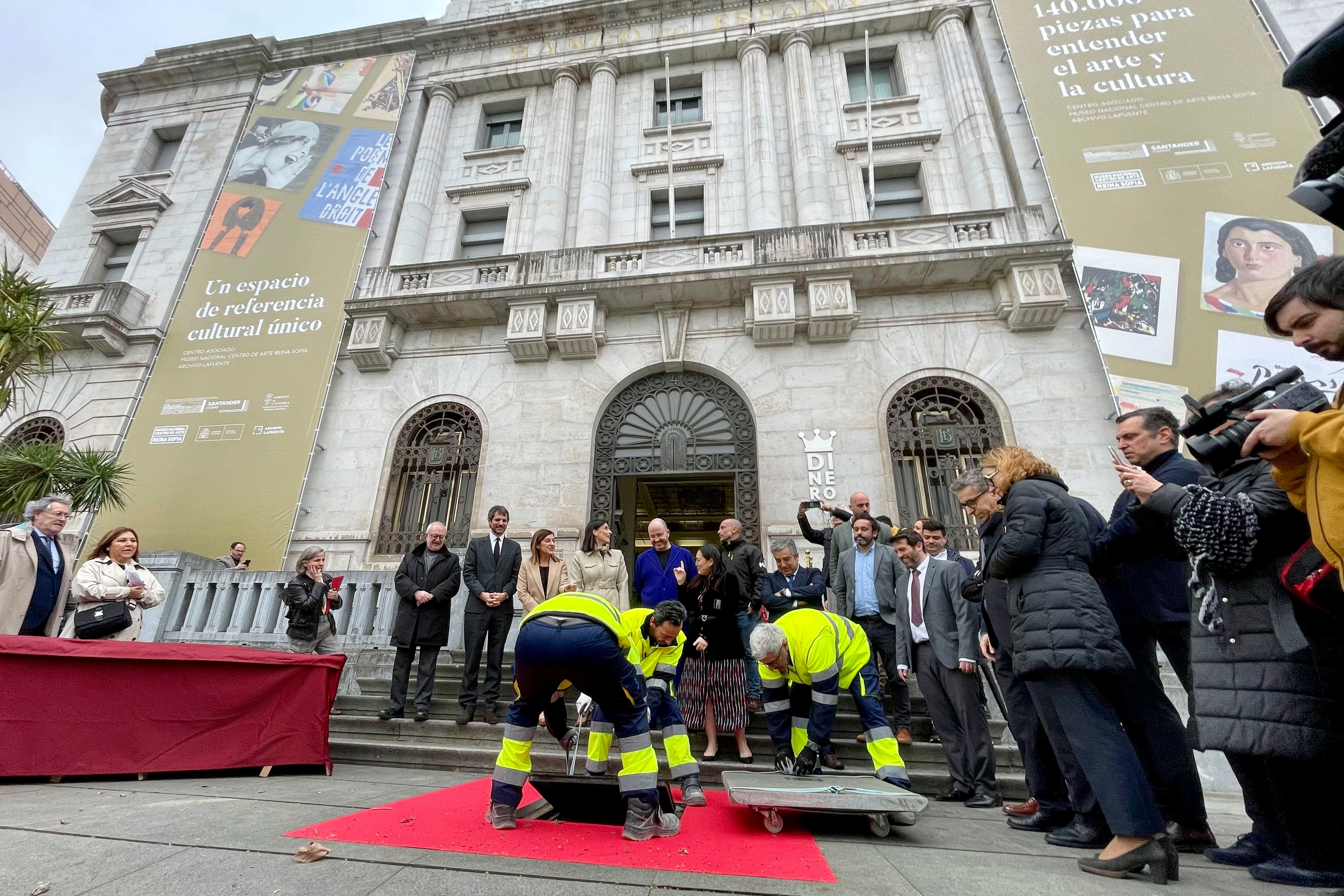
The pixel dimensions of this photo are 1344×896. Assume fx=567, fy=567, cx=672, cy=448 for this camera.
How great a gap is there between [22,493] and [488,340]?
294 inches

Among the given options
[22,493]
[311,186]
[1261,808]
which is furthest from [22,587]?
[311,186]

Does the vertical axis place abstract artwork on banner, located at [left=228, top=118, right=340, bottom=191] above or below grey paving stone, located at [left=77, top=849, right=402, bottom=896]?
above

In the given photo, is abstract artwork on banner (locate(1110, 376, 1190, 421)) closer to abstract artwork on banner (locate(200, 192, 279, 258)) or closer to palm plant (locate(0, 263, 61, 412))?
palm plant (locate(0, 263, 61, 412))

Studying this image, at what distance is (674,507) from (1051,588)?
1116 cm

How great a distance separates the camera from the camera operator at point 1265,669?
2.17 meters

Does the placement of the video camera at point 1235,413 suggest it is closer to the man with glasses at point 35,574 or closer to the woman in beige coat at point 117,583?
the woman in beige coat at point 117,583

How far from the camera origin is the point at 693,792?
11.3 feet

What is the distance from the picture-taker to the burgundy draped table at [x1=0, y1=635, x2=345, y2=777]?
3939 mm

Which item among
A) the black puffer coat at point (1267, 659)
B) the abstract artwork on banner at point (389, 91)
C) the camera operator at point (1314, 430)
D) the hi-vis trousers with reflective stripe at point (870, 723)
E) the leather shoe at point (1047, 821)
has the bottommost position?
the leather shoe at point (1047, 821)

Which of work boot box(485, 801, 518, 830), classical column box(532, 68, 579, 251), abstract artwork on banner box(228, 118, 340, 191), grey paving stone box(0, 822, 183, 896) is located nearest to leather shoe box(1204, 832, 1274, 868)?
work boot box(485, 801, 518, 830)

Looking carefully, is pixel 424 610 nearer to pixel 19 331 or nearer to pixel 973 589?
pixel 973 589

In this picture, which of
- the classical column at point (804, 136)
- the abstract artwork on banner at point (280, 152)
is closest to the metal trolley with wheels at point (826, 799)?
the classical column at point (804, 136)

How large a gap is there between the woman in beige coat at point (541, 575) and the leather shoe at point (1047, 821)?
4119 mm

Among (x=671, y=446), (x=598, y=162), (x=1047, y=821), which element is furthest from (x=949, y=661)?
(x=598, y=162)
